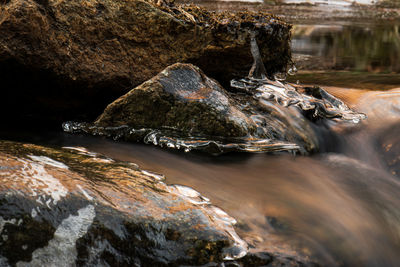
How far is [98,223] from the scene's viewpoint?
203cm

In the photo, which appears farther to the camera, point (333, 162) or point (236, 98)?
point (236, 98)

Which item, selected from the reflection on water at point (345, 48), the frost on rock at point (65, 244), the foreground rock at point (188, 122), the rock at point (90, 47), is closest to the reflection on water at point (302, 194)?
the foreground rock at point (188, 122)

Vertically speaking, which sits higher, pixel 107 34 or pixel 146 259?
pixel 107 34

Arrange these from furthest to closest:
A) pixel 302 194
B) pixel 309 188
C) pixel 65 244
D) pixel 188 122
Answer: pixel 188 122
pixel 309 188
pixel 302 194
pixel 65 244

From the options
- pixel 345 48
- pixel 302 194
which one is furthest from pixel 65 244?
pixel 345 48

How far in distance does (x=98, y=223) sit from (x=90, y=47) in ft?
9.76

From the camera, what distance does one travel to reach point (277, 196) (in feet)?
9.77

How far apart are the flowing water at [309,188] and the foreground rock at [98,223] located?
273mm

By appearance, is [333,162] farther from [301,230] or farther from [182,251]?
[182,251]

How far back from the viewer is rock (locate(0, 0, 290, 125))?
12.9 feet

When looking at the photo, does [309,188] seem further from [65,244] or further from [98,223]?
[65,244]

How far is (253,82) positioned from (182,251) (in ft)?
13.9

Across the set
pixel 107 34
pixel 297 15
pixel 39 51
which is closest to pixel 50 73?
pixel 39 51

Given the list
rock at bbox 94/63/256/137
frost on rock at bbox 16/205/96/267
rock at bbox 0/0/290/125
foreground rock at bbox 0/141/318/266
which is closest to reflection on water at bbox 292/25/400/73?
rock at bbox 0/0/290/125
